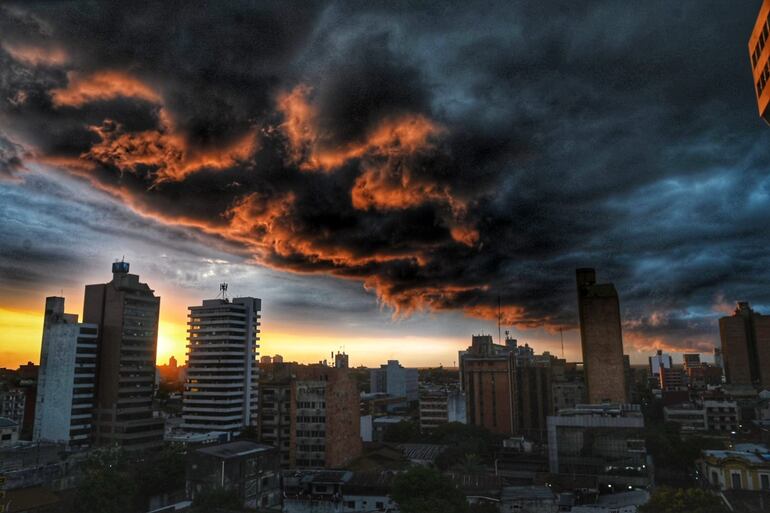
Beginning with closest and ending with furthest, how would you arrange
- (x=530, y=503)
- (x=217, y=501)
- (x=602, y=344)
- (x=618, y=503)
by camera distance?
1. (x=217, y=501)
2. (x=530, y=503)
3. (x=618, y=503)
4. (x=602, y=344)

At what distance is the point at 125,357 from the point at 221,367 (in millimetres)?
20793

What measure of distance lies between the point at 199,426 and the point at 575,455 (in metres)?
79.5

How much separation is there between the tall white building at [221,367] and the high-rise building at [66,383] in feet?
71.7

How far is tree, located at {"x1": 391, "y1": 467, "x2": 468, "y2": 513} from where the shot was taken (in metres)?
46.5

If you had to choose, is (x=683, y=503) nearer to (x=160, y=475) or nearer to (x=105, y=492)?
(x=105, y=492)

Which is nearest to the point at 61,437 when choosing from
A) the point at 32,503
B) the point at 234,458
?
the point at 32,503

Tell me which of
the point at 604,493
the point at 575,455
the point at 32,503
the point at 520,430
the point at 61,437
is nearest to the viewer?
the point at 32,503

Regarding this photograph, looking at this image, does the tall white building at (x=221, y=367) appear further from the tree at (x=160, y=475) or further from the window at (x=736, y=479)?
the window at (x=736, y=479)

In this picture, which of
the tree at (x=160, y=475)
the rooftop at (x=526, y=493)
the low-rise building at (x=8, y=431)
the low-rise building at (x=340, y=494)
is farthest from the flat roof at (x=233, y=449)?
the low-rise building at (x=8, y=431)

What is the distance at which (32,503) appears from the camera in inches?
2058

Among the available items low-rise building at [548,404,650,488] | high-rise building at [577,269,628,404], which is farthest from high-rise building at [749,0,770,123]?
high-rise building at [577,269,628,404]

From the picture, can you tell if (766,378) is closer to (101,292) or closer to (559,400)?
(559,400)

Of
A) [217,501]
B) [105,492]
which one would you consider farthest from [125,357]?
[217,501]

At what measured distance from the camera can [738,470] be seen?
6394 centimetres
